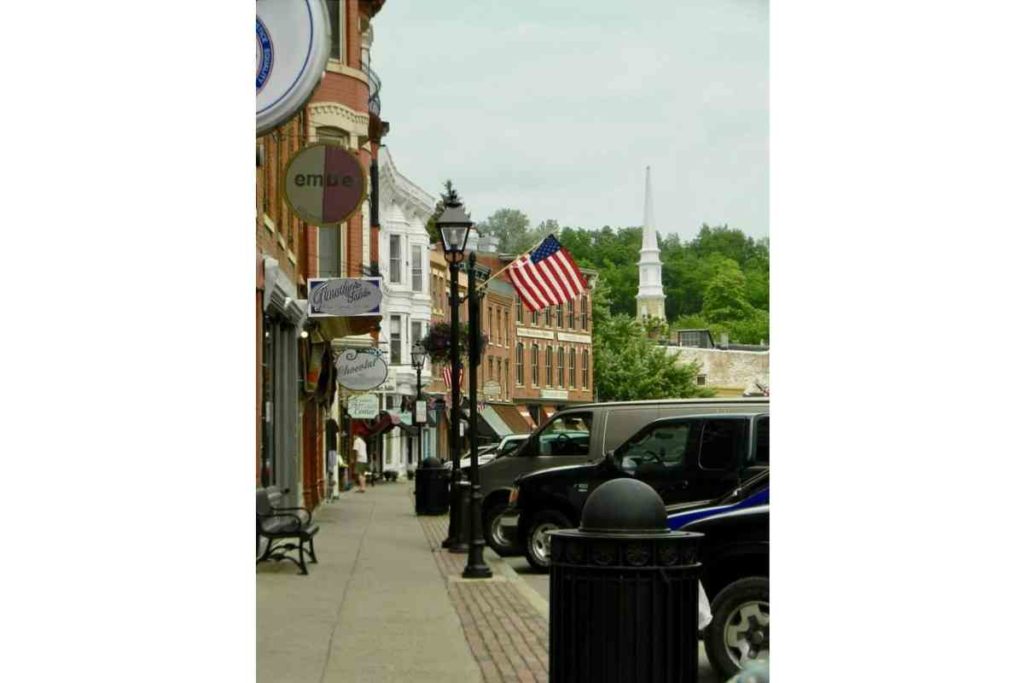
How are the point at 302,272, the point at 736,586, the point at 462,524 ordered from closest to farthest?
the point at 736,586 < the point at 462,524 < the point at 302,272

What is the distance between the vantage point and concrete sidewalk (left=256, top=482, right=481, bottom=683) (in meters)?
9.38

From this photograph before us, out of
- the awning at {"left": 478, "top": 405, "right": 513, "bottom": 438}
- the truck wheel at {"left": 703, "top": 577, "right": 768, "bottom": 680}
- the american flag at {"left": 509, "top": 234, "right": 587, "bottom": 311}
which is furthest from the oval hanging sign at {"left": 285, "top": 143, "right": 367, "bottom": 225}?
the awning at {"left": 478, "top": 405, "right": 513, "bottom": 438}

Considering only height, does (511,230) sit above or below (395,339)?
above

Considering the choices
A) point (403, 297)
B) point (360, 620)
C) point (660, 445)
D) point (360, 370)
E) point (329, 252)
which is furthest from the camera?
point (403, 297)

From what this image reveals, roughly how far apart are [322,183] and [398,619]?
3441mm

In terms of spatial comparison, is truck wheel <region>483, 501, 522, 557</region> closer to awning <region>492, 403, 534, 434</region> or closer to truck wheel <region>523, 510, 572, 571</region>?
truck wheel <region>523, 510, 572, 571</region>

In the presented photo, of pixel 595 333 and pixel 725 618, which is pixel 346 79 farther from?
pixel 595 333

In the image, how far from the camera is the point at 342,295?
22734mm

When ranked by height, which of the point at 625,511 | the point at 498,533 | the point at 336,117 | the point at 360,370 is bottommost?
the point at 498,533

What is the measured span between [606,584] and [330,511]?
2416 cm

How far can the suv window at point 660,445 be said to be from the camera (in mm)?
16141

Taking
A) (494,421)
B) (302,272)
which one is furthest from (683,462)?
(494,421)

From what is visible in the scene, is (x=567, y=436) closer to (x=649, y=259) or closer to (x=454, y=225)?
(x=454, y=225)

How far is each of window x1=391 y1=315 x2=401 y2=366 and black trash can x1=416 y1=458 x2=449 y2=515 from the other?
31.8m
